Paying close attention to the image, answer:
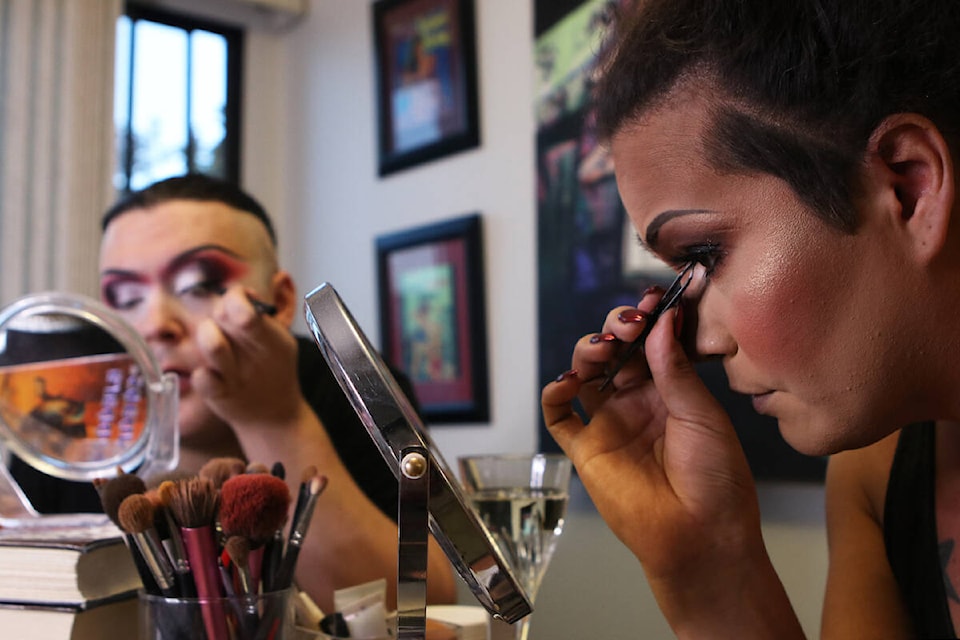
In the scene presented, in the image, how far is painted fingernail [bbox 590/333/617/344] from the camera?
0.61m

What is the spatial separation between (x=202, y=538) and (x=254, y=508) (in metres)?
0.03

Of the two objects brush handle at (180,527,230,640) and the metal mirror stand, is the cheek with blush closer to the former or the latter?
the metal mirror stand

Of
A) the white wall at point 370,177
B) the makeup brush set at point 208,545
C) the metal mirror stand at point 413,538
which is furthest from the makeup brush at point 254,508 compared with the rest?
the white wall at point 370,177

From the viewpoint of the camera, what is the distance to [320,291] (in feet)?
1.38

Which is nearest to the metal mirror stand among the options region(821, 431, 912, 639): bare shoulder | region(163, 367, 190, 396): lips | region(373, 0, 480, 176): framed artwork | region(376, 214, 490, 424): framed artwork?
region(821, 431, 912, 639): bare shoulder

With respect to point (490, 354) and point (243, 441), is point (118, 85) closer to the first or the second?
point (490, 354)

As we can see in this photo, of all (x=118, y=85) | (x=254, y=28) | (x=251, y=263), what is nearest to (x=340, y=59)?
(x=254, y=28)

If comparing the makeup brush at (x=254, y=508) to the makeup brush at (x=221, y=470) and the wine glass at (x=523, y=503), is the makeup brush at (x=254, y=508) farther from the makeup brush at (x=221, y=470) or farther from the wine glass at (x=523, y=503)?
the wine glass at (x=523, y=503)

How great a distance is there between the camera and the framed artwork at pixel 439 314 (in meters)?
1.91

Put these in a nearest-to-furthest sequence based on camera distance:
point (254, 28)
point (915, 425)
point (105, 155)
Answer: point (915, 425)
point (105, 155)
point (254, 28)

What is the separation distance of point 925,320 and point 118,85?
7.84ft

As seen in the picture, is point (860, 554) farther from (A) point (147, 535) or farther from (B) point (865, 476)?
(A) point (147, 535)

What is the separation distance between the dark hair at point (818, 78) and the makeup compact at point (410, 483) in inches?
9.1

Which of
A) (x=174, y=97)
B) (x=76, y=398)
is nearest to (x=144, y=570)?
(x=76, y=398)
